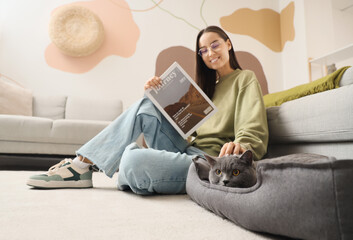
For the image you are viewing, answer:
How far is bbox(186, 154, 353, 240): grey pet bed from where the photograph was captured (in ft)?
1.20

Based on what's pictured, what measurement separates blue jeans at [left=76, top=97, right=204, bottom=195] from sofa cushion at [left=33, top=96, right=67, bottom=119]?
173 centimetres

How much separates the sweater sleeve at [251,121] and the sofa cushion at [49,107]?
212 cm

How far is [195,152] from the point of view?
106 cm

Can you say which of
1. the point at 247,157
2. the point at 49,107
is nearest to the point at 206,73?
the point at 247,157

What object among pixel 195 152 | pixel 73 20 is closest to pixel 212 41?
pixel 195 152

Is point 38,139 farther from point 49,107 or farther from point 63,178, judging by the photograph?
point 63,178

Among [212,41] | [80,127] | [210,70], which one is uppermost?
[212,41]

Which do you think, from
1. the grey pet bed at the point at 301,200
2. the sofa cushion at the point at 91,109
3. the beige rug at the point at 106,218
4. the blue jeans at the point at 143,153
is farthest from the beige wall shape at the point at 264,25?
the grey pet bed at the point at 301,200

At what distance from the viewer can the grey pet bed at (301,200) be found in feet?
1.20

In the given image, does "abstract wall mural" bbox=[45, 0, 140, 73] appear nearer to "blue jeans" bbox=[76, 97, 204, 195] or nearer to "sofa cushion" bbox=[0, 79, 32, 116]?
"sofa cushion" bbox=[0, 79, 32, 116]

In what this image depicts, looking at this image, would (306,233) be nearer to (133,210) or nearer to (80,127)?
(133,210)

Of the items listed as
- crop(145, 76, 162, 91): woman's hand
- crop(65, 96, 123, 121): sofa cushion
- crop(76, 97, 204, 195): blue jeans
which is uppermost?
crop(145, 76, 162, 91): woman's hand

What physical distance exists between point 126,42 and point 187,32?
2.50ft

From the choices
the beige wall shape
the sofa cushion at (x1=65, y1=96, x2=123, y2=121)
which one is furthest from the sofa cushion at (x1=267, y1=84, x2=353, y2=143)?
the beige wall shape
